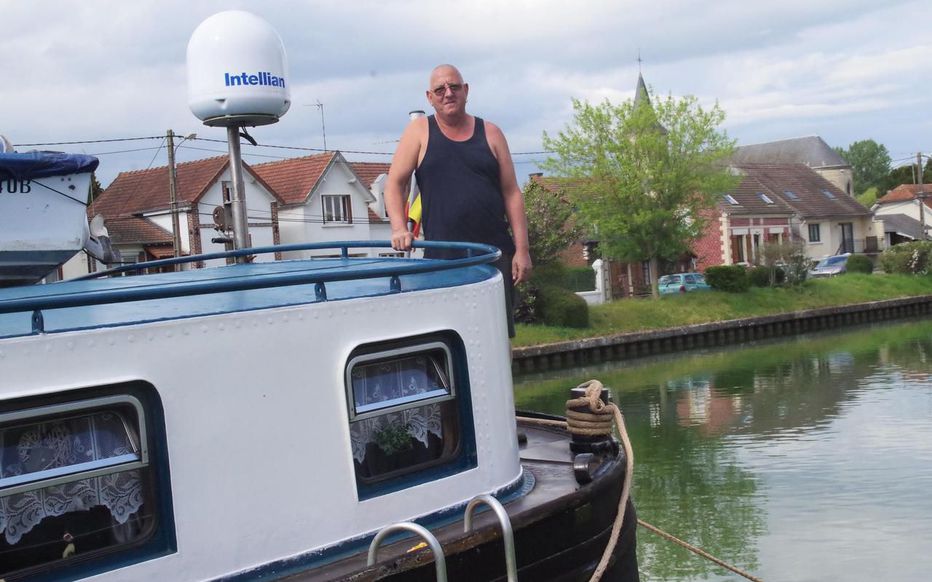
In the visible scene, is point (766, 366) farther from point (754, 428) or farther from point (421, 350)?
point (421, 350)

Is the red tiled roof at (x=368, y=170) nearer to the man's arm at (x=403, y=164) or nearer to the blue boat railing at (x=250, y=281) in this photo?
the blue boat railing at (x=250, y=281)

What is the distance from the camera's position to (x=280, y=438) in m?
4.42

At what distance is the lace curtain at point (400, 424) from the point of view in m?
4.70

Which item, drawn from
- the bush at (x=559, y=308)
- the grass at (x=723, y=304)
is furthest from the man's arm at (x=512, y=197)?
the bush at (x=559, y=308)

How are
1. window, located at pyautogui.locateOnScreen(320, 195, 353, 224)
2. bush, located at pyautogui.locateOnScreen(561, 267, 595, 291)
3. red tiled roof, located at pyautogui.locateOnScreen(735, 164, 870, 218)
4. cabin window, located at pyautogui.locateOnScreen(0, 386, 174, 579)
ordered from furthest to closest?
red tiled roof, located at pyautogui.locateOnScreen(735, 164, 870, 218) → window, located at pyautogui.locateOnScreen(320, 195, 353, 224) → bush, located at pyautogui.locateOnScreen(561, 267, 595, 291) → cabin window, located at pyautogui.locateOnScreen(0, 386, 174, 579)

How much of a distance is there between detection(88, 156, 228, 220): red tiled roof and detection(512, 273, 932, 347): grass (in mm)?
14358

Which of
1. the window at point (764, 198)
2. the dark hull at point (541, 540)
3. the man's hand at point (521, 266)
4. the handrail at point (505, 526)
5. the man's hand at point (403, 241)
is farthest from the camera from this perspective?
the window at point (764, 198)

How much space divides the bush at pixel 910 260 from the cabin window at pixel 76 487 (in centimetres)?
4511

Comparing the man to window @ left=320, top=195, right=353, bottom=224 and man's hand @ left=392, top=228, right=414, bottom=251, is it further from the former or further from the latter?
window @ left=320, top=195, right=353, bottom=224

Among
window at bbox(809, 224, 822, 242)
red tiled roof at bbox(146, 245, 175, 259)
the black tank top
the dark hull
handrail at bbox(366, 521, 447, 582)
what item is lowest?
the dark hull

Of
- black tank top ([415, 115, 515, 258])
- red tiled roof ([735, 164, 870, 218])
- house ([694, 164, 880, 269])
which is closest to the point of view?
black tank top ([415, 115, 515, 258])

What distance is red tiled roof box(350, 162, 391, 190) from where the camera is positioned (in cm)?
4403

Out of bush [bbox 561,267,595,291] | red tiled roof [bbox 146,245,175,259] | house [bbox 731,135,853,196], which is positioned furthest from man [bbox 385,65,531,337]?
house [bbox 731,135,853,196]

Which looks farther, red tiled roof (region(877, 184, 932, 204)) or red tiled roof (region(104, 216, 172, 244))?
red tiled roof (region(877, 184, 932, 204))
